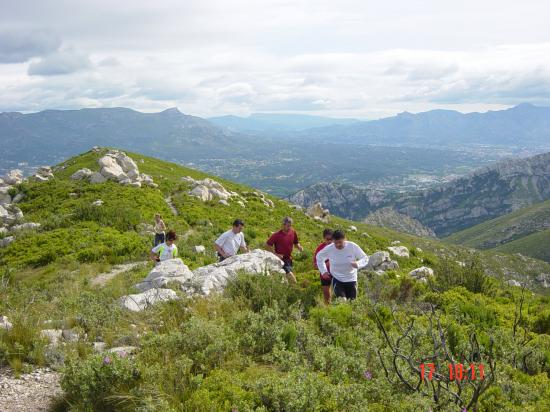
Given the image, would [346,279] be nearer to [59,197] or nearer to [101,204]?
[101,204]

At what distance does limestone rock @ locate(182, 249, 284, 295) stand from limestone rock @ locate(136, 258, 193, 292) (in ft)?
1.16

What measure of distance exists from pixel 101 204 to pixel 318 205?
2328 centimetres

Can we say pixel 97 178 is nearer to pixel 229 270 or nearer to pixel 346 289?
pixel 229 270

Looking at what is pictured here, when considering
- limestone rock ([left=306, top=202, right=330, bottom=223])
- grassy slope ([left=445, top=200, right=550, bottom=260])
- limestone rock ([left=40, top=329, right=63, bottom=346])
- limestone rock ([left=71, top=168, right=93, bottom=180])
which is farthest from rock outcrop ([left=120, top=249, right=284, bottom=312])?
grassy slope ([left=445, top=200, right=550, bottom=260])

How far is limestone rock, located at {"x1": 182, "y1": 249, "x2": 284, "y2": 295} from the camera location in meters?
9.80

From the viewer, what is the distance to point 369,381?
4.98 meters

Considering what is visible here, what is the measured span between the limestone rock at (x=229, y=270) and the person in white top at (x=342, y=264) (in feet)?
5.28

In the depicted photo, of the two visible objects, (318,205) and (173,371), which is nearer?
(173,371)

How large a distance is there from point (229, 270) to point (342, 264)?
3.37 metres

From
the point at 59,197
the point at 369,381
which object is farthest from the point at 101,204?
the point at 369,381

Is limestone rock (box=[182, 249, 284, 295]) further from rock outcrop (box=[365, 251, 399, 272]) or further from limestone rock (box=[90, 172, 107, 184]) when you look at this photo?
limestone rock (box=[90, 172, 107, 184])

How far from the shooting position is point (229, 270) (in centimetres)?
1130

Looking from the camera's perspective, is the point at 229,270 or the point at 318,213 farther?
the point at 318,213

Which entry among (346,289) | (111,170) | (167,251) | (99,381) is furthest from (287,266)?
(111,170)
